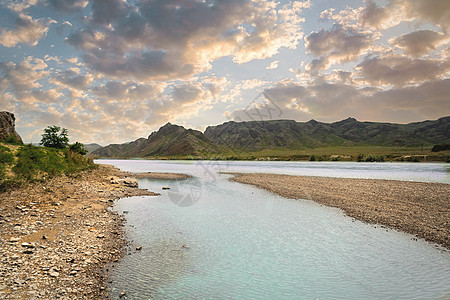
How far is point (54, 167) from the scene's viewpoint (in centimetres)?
2784

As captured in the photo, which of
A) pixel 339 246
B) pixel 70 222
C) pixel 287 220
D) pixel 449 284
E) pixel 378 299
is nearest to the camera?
pixel 378 299

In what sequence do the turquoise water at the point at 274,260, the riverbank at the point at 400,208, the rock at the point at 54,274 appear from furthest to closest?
1. the riverbank at the point at 400,208
2. the turquoise water at the point at 274,260
3. the rock at the point at 54,274

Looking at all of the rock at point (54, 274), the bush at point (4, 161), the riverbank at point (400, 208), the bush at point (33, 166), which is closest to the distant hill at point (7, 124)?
the bush at point (33, 166)

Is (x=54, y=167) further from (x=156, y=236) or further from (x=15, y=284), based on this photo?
(x=15, y=284)

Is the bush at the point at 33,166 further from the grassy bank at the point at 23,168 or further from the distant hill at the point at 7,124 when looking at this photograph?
the distant hill at the point at 7,124

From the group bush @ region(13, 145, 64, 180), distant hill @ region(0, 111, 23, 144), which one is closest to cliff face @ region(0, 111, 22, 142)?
distant hill @ region(0, 111, 23, 144)

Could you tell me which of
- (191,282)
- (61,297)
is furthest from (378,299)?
(61,297)

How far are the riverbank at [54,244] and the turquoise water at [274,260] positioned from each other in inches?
45.5

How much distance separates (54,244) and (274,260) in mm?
12348

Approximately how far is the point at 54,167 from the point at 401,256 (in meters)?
36.2

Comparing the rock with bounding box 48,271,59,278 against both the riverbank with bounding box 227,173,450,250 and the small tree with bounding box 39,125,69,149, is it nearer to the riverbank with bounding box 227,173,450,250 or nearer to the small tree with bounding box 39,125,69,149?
the riverbank with bounding box 227,173,450,250

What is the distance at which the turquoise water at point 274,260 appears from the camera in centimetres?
959

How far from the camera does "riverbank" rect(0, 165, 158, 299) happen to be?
822 centimetres

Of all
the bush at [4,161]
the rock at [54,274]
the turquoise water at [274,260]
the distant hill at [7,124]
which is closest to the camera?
the rock at [54,274]
